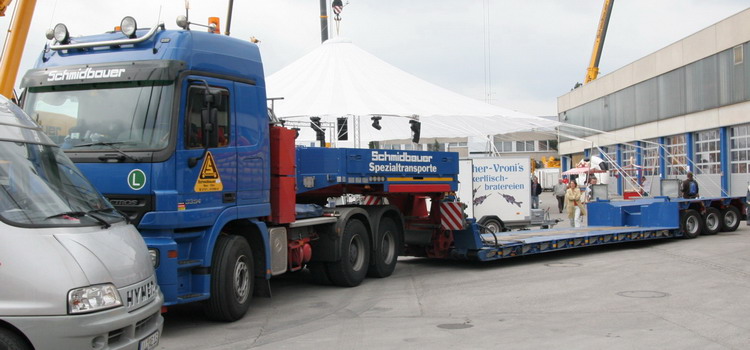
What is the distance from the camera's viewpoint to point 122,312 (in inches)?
200

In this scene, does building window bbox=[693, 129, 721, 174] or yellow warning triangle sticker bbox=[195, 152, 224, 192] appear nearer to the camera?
yellow warning triangle sticker bbox=[195, 152, 224, 192]

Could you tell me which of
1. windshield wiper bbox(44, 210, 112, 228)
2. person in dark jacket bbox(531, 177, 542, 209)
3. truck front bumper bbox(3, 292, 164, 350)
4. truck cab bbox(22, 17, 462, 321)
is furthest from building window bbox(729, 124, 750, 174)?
truck front bumper bbox(3, 292, 164, 350)

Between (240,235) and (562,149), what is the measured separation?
54904mm

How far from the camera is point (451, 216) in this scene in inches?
528

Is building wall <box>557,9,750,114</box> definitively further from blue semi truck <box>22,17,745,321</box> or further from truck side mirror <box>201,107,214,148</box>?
truck side mirror <box>201,107,214,148</box>

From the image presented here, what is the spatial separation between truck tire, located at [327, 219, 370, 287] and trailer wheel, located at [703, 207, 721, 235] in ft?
A: 35.3

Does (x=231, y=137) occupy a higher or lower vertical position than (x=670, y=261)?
higher

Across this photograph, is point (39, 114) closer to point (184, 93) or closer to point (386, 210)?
point (184, 93)

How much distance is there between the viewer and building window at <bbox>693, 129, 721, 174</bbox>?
1262 inches

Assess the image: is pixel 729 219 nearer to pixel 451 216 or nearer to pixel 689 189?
pixel 689 189

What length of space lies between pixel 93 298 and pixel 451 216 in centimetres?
917

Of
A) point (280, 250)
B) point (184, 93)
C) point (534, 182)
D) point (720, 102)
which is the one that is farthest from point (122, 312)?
point (720, 102)

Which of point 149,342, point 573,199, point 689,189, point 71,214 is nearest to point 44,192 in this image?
point 71,214

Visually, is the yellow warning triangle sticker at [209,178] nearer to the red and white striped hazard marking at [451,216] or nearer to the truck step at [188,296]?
the truck step at [188,296]
